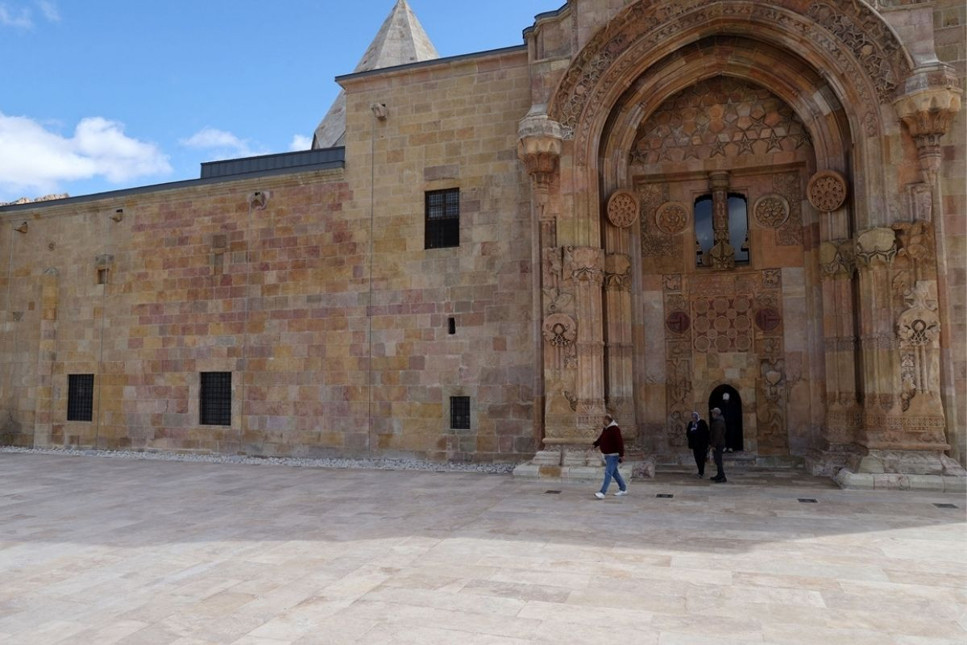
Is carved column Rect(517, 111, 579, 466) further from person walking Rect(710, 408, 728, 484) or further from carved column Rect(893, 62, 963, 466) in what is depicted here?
carved column Rect(893, 62, 963, 466)

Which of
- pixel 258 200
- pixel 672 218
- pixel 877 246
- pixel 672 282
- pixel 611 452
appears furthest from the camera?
pixel 258 200

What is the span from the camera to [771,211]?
13.1 m

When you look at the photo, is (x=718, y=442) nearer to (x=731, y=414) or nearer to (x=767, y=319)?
(x=731, y=414)

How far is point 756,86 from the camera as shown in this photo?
514 inches

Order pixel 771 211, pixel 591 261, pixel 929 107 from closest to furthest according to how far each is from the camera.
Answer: pixel 929 107 < pixel 591 261 < pixel 771 211

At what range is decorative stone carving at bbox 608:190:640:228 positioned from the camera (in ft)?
41.6

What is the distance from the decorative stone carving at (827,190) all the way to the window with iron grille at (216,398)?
528 inches

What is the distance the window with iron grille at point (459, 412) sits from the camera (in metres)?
14.1

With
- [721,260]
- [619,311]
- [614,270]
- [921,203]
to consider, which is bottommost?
[619,311]

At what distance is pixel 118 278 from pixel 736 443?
15850 mm

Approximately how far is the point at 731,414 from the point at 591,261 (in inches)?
165

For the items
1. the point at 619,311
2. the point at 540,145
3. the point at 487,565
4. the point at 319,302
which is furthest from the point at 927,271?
the point at 319,302

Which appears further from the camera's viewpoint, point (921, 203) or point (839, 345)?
point (839, 345)

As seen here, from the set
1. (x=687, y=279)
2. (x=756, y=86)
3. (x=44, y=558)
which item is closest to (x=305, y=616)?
(x=44, y=558)
